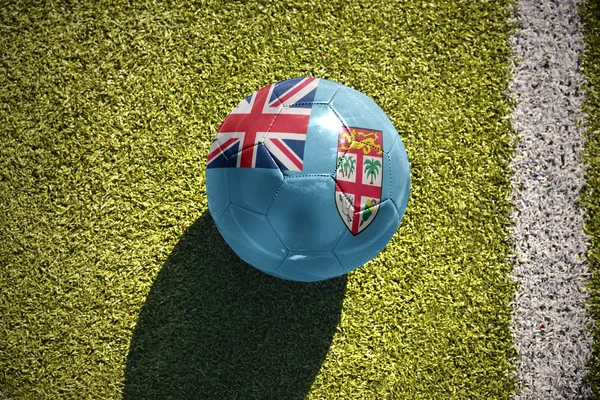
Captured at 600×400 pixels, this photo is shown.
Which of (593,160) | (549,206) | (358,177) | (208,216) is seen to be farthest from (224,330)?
(593,160)

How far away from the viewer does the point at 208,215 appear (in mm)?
3723

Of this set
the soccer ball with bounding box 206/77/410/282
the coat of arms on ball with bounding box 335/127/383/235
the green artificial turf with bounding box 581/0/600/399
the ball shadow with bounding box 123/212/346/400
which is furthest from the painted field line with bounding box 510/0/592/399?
the coat of arms on ball with bounding box 335/127/383/235

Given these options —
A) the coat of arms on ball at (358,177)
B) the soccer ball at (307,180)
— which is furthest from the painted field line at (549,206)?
the coat of arms on ball at (358,177)

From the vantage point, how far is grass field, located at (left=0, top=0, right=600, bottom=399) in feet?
11.6

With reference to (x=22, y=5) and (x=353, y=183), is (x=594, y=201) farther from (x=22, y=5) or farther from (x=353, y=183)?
(x=22, y=5)

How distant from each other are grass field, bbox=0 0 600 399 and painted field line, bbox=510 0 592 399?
13 cm

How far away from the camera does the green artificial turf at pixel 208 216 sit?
352 cm

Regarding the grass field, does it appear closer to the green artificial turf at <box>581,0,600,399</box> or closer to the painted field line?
the green artificial turf at <box>581,0,600,399</box>

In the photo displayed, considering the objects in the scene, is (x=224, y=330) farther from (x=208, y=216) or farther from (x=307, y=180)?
(x=307, y=180)

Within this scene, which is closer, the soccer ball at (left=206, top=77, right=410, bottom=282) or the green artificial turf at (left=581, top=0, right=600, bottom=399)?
the soccer ball at (left=206, top=77, right=410, bottom=282)

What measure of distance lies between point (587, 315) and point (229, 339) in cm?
280

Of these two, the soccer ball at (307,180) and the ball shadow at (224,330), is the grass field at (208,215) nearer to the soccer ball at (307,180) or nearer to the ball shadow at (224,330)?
the ball shadow at (224,330)

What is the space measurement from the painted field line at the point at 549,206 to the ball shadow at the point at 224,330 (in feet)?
4.97

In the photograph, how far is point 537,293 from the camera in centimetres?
366
